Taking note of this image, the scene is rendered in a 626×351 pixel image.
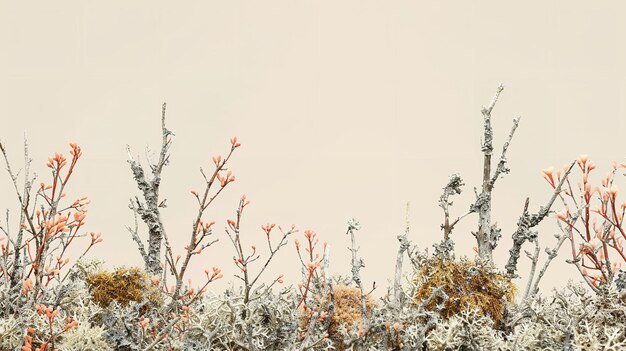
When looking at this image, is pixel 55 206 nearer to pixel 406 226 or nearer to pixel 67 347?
pixel 67 347

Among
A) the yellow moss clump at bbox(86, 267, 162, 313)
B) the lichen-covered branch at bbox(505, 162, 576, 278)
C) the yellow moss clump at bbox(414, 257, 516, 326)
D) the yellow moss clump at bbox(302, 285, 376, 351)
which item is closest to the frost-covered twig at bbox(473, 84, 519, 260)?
the lichen-covered branch at bbox(505, 162, 576, 278)

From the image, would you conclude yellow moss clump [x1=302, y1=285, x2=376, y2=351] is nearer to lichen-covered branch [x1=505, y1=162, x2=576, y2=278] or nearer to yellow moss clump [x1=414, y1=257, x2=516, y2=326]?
yellow moss clump [x1=414, y1=257, x2=516, y2=326]

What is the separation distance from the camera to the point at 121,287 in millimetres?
4879

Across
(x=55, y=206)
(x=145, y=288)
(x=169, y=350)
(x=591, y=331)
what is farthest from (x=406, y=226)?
(x=55, y=206)

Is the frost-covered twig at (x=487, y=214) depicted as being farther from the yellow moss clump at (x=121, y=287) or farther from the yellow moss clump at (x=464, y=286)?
the yellow moss clump at (x=121, y=287)

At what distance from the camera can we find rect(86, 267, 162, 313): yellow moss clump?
15.8 feet

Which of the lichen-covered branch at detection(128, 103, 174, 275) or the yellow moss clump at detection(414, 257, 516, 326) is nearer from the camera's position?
the yellow moss clump at detection(414, 257, 516, 326)

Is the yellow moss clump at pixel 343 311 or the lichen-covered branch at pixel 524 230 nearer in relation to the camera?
the yellow moss clump at pixel 343 311

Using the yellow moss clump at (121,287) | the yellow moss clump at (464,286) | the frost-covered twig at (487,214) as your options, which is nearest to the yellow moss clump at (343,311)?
the yellow moss clump at (464,286)

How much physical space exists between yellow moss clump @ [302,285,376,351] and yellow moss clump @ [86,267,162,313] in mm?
1275

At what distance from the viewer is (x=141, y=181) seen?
5750 millimetres

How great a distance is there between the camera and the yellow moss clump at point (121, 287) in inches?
190

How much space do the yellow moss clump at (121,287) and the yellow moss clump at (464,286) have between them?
1943 millimetres

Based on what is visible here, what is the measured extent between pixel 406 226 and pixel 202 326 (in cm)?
135
